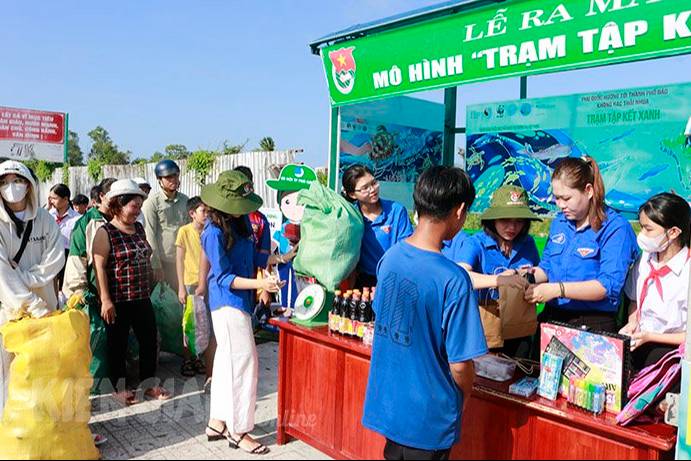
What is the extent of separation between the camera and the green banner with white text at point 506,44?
2.99 m

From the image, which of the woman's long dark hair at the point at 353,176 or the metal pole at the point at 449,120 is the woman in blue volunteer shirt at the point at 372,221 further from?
the metal pole at the point at 449,120

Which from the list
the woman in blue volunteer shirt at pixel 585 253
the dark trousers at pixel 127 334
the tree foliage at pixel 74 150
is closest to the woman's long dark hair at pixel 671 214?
the woman in blue volunteer shirt at pixel 585 253

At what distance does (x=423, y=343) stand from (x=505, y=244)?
1.18 meters

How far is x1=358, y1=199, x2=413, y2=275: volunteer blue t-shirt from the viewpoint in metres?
3.30

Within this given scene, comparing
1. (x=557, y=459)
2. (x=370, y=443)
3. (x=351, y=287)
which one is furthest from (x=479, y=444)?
(x=351, y=287)

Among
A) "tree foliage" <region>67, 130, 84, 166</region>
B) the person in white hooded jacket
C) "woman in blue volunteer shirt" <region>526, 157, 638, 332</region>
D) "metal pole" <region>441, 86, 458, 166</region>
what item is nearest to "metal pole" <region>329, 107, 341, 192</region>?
"metal pole" <region>441, 86, 458, 166</region>

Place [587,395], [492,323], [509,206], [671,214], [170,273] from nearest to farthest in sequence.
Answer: [587,395]
[492,323]
[671,214]
[509,206]
[170,273]

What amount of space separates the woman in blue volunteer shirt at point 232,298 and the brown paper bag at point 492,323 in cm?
116

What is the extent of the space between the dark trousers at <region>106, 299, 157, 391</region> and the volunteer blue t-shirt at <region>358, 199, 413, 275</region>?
1.78 meters

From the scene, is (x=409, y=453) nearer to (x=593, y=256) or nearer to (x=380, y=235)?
(x=593, y=256)

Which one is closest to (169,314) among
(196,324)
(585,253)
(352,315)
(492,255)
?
(196,324)

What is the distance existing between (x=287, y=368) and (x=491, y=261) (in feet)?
4.54

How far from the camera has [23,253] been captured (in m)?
3.15

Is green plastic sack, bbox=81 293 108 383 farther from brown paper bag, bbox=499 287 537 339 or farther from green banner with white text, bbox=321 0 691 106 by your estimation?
brown paper bag, bbox=499 287 537 339
